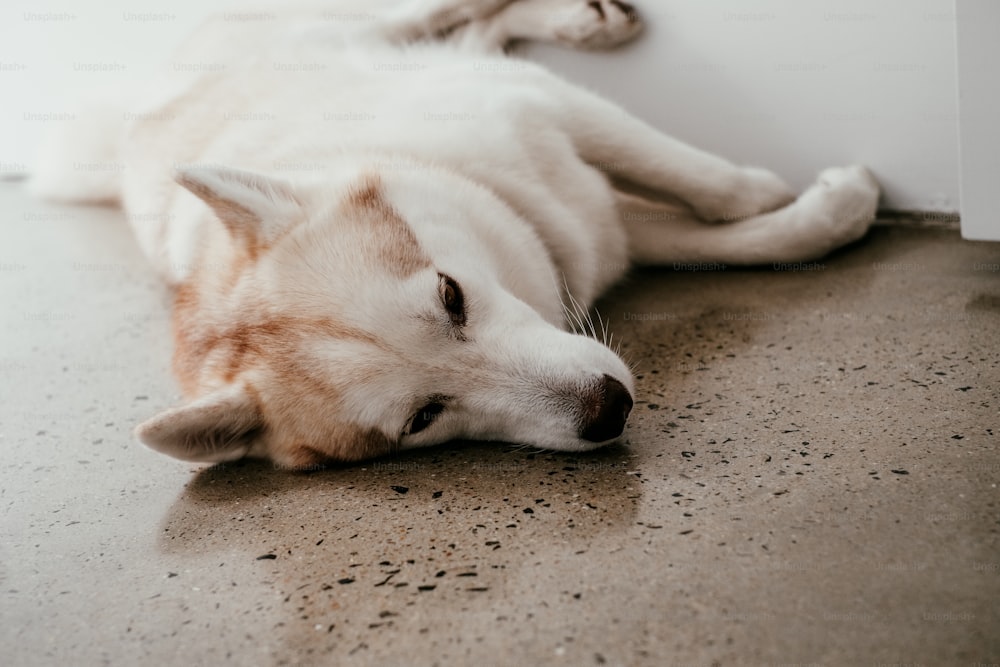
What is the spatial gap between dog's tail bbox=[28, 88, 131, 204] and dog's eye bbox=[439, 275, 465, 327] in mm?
2382

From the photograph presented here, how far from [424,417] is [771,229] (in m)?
1.33

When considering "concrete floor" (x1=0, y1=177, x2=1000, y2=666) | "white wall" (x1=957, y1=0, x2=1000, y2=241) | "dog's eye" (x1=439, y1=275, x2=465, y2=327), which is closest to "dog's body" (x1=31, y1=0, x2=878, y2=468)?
"dog's eye" (x1=439, y1=275, x2=465, y2=327)

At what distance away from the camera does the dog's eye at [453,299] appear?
192 centimetres

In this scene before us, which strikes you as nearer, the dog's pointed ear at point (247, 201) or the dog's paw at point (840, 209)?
the dog's pointed ear at point (247, 201)

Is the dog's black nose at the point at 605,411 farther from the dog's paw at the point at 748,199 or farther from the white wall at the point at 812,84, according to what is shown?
the white wall at the point at 812,84

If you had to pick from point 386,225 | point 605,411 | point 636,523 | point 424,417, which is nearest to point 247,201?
point 386,225

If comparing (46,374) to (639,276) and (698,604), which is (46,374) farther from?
(698,604)

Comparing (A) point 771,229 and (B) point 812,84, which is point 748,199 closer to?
(A) point 771,229

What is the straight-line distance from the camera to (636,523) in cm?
166

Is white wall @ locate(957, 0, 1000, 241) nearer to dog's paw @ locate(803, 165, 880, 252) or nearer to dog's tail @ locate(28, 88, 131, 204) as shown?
dog's paw @ locate(803, 165, 880, 252)

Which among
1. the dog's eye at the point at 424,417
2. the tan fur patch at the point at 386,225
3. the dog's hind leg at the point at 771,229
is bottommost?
the dog's hind leg at the point at 771,229

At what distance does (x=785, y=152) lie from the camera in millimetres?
3018

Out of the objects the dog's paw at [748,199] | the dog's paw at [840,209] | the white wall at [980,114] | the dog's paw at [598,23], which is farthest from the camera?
the dog's paw at [598,23]

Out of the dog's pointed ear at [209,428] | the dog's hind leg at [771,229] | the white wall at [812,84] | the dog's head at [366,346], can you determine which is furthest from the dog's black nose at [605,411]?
the white wall at [812,84]
